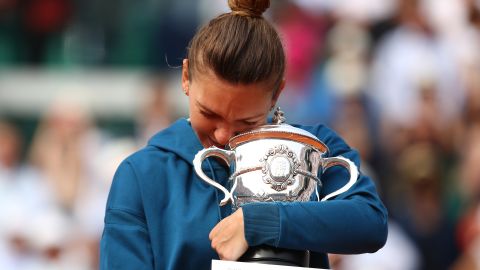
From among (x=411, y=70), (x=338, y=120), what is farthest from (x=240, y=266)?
(x=411, y=70)

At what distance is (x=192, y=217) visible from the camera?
1.97m

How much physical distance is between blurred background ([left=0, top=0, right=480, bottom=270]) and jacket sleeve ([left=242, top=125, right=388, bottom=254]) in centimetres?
381

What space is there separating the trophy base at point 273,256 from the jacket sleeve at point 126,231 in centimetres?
20

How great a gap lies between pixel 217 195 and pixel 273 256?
8.7 inches

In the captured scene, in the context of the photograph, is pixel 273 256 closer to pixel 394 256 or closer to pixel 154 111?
pixel 394 256

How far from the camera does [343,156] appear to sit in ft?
6.84

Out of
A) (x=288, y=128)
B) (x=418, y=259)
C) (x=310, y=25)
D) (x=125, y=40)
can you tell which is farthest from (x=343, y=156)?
(x=125, y=40)

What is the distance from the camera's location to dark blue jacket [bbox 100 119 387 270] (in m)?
1.87

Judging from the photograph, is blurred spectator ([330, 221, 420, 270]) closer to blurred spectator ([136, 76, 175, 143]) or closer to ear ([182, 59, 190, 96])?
blurred spectator ([136, 76, 175, 143])

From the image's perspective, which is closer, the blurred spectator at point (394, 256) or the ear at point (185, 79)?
the ear at point (185, 79)

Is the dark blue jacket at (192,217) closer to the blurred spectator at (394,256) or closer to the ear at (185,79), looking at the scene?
the ear at (185,79)

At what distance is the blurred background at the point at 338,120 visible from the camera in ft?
20.0

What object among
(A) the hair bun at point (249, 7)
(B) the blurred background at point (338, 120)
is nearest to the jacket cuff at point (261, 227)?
(A) the hair bun at point (249, 7)

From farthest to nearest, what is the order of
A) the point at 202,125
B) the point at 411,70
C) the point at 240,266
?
the point at 411,70 < the point at 202,125 < the point at 240,266
